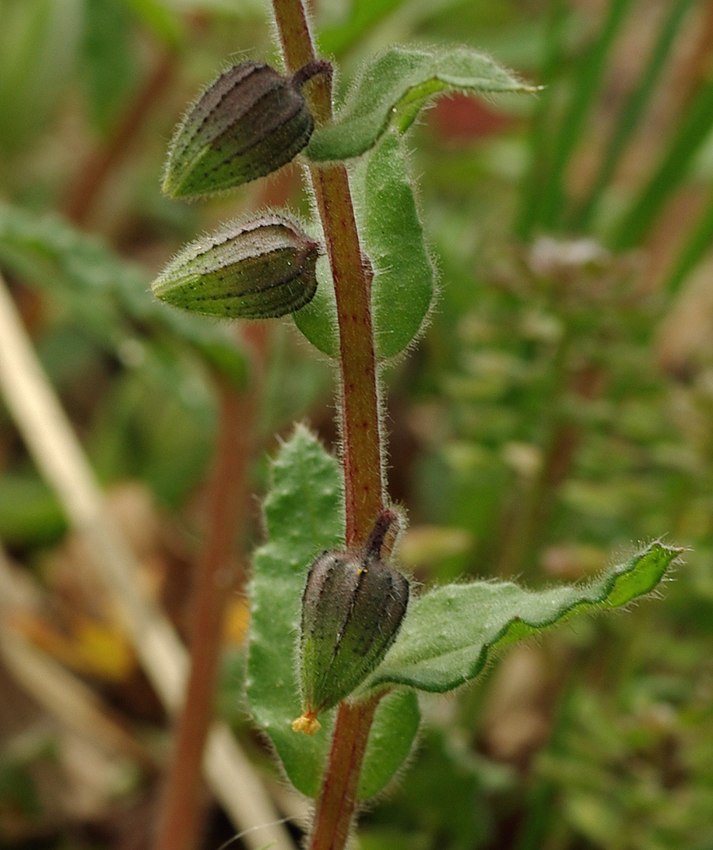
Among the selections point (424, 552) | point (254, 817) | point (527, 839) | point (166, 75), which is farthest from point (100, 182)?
point (527, 839)

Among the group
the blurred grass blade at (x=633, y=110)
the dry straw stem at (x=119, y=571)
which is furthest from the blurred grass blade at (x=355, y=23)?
the dry straw stem at (x=119, y=571)

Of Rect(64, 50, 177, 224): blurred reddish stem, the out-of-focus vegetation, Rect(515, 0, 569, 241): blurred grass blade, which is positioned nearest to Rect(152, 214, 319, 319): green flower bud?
the out-of-focus vegetation

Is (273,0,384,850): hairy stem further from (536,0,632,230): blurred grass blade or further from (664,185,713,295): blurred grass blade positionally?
(536,0,632,230): blurred grass blade

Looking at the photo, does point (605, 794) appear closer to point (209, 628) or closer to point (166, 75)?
point (209, 628)

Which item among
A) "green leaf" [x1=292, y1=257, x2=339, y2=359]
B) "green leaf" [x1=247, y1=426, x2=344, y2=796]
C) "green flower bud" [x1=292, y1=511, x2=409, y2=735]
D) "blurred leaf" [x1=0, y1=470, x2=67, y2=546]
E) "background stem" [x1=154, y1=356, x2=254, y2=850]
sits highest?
"green leaf" [x1=292, y1=257, x2=339, y2=359]

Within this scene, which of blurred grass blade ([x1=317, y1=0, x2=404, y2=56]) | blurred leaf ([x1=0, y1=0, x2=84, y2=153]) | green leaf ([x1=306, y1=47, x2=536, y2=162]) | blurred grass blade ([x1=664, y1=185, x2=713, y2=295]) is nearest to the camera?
green leaf ([x1=306, y1=47, x2=536, y2=162])

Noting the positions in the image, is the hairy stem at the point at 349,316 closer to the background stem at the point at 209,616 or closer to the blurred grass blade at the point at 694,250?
the background stem at the point at 209,616
